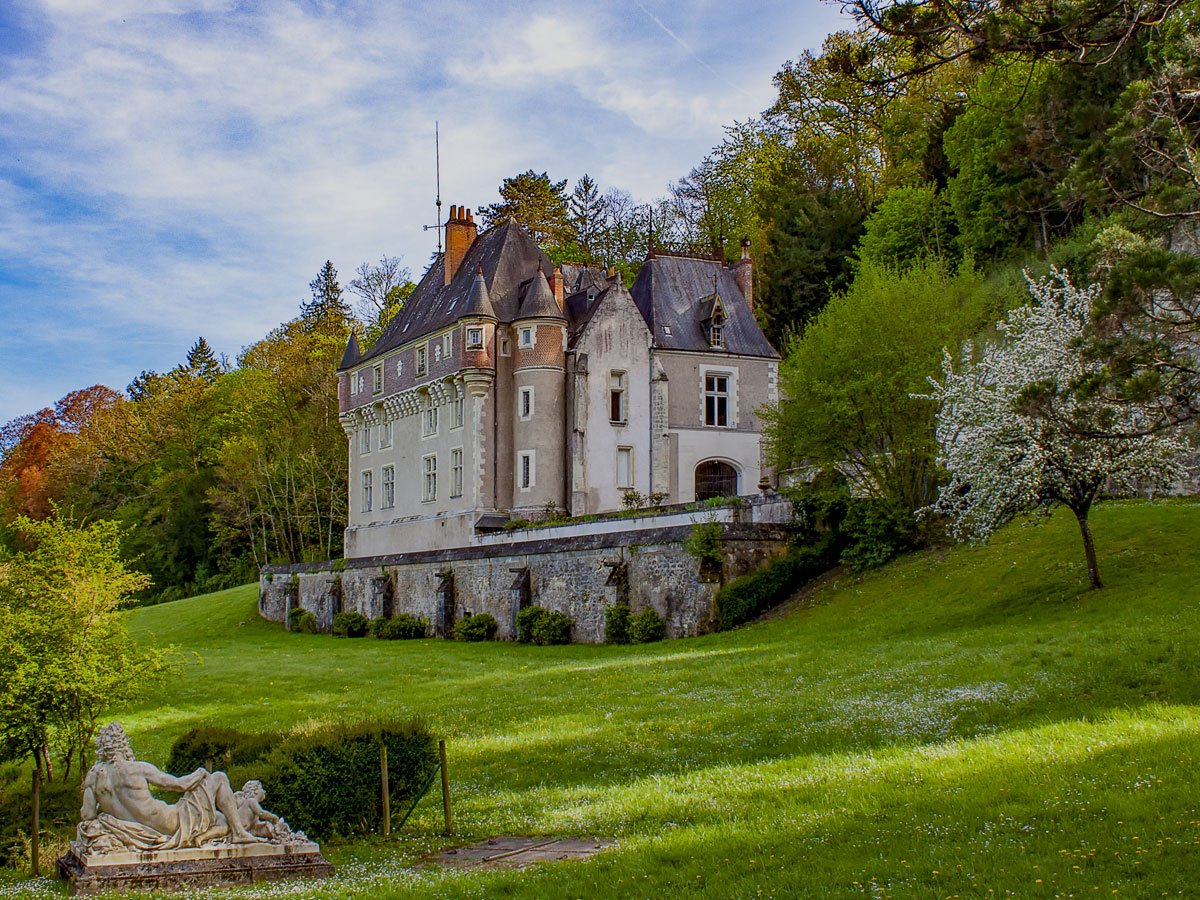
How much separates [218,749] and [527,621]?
70.1 ft

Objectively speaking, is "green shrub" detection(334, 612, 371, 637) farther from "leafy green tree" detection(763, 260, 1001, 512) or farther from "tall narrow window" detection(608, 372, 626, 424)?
"leafy green tree" detection(763, 260, 1001, 512)

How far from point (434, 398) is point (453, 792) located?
34800mm

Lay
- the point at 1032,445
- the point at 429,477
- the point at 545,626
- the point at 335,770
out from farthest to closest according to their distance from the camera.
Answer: the point at 429,477 → the point at 545,626 → the point at 1032,445 → the point at 335,770

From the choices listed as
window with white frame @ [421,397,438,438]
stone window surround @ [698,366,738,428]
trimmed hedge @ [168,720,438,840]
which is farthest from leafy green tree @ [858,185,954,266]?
trimmed hedge @ [168,720,438,840]

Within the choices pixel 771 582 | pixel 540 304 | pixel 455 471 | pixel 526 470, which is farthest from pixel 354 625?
pixel 771 582

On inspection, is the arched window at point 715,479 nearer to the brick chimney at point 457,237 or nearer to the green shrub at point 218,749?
the brick chimney at point 457,237

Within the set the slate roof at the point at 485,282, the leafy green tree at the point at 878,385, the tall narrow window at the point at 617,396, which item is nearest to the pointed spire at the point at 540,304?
the slate roof at the point at 485,282

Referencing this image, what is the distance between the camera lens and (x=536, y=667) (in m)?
28.0

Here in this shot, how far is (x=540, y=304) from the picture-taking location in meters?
44.3

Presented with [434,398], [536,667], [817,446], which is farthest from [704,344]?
[536,667]

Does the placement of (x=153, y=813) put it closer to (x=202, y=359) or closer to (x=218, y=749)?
(x=218, y=749)

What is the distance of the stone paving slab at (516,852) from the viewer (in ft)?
35.5

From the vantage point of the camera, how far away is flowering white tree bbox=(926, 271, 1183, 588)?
21.8 m

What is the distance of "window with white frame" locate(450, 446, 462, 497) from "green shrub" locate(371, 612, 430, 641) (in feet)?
19.9
